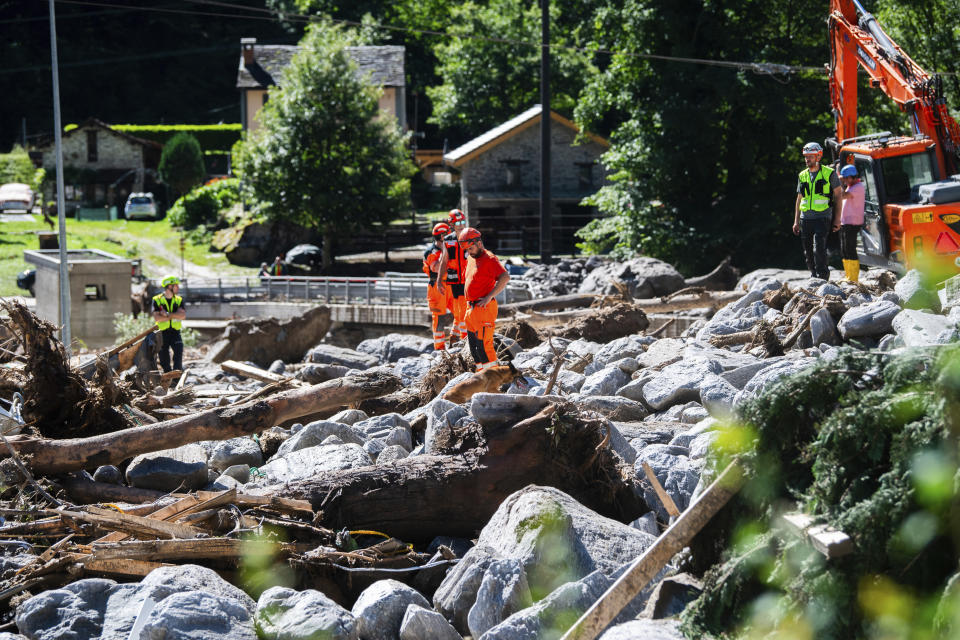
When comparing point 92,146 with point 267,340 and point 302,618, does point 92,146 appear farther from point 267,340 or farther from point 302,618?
point 302,618

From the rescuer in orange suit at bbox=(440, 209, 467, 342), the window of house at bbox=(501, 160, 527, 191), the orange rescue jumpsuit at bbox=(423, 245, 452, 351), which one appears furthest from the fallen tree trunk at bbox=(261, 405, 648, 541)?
the window of house at bbox=(501, 160, 527, 191)

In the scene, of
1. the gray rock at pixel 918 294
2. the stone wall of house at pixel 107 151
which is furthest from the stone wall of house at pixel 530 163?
the gray rock at pixel 918 294

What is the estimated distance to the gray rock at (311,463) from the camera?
8531 millimetres

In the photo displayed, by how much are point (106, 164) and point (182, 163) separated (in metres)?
7.45

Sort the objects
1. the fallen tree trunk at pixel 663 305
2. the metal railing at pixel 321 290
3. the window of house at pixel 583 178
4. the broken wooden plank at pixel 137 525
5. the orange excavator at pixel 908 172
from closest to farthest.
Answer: the broken wooden plank at pixel 137 525, the orange excavator at pixel 908 172, the fallen tree trunk at pixel 663 305, the metal railing at pixel 321 290, the window of house at pixel 583 178

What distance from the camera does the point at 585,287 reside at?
2056cm

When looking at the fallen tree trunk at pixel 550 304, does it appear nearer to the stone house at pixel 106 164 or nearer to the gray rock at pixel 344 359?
the gray rock at pixel 344 359

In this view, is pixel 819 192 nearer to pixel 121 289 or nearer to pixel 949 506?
pixel 949 506

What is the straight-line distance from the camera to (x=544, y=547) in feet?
20.8

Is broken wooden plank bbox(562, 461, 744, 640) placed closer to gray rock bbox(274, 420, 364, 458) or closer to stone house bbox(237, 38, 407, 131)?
gray rock bbox(274, 420, 364, 458)

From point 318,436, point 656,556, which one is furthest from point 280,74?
point 656,556

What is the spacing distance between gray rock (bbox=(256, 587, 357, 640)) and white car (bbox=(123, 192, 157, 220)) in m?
53.2

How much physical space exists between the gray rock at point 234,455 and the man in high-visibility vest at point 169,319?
21.6 feet

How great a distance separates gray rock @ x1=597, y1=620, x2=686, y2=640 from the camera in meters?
5.05
